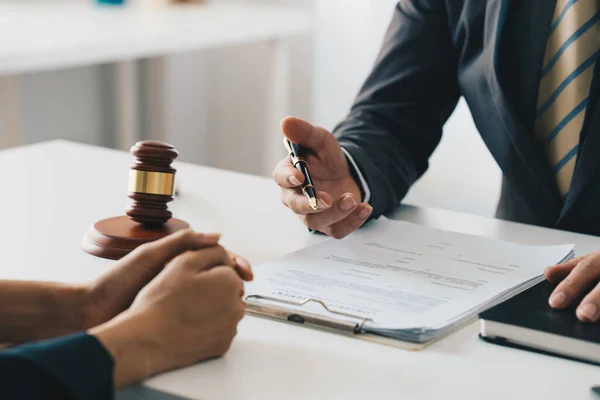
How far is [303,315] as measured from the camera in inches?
31.5

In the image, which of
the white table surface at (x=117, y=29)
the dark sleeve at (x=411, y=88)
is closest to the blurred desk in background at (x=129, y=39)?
the white table surface at (x=117, y=29)

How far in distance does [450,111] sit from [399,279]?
2.33 ft

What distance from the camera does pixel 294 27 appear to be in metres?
3.00

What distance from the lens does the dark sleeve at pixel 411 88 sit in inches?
56.1

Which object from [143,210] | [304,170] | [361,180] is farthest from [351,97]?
[143,210]

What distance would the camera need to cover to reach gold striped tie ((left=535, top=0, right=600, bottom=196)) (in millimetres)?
1341

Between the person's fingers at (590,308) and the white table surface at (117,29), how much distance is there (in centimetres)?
138

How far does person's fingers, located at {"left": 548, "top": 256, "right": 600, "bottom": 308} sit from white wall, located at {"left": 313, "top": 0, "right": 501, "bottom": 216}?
91.2 inches

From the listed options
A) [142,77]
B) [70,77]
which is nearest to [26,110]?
[70,77]

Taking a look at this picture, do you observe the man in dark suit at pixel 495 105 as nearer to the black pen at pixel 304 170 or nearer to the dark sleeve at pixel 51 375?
the black pen at pixel 304 170

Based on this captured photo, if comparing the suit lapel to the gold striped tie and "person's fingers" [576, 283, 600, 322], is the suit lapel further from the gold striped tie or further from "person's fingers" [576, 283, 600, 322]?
"person's fingers" [576, 283, 600, 322]

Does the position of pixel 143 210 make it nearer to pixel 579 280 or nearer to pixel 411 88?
pixel 579 280

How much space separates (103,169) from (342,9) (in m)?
2.18

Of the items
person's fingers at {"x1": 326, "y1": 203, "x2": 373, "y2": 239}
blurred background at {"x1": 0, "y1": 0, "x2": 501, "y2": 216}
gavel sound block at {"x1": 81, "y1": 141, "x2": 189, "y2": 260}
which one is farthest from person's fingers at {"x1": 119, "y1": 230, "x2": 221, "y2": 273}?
blurred background at {"x1": 0, "y1": 0, "x2": 501, "y2": 216}
